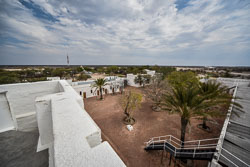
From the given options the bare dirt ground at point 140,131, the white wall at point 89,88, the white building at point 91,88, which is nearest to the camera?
the bare dirt ground at point 140,131

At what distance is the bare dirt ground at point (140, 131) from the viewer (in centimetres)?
597

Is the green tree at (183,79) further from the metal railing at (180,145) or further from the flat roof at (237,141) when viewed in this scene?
the metal railing at (180,145)

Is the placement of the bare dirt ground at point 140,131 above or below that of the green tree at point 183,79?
below

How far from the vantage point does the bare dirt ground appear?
5969 millimetres

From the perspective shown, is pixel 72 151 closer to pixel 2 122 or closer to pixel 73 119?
pixel 73 119

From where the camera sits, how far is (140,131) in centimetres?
833

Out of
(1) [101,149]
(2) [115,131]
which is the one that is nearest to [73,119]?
(1) [101,149]

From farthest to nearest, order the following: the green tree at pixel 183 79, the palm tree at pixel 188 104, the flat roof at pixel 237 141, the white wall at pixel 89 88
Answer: the white wall at pixel 89 88 < the green tree at pixel 183 79 < the palm tree at pixel 188 104 < the flat roof at pixel 237 141

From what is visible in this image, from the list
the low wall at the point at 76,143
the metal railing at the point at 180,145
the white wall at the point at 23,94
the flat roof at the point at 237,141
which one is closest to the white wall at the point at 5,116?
the white wall at the point at 23,94

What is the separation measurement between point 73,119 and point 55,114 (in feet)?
2.54

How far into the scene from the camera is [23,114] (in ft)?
23.6

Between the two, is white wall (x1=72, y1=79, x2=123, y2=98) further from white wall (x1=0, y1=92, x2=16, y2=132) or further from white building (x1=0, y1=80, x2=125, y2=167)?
white building (x1=0, y1=80, x2=125, y2=167)

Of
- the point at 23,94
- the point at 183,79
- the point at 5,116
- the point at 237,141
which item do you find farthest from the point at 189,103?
the point at 183,79

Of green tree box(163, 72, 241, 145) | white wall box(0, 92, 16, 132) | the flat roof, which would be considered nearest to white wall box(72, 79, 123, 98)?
white wall box(0, 92, 16, 132)
